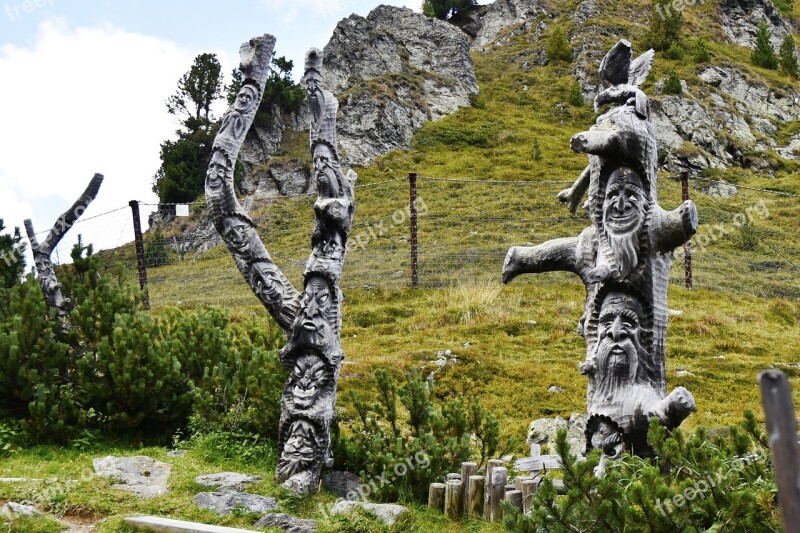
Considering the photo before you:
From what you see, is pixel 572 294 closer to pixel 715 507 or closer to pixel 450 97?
pixel 715 507

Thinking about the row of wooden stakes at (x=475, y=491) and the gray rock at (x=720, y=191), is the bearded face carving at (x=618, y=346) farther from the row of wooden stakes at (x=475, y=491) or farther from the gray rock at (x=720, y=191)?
the gray rock at (x=720, y=191)

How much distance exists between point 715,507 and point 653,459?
2.68 feet

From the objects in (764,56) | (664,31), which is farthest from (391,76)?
(764,56)

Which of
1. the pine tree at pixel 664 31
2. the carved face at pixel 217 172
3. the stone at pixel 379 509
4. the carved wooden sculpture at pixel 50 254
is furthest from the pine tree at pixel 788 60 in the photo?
the stone at pixel 379 509

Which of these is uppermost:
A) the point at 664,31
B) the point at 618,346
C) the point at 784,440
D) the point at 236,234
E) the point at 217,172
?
the point at 664,31

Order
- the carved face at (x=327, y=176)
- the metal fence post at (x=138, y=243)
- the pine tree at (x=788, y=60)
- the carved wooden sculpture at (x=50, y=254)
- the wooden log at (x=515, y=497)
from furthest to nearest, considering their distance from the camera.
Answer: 1. the pine tree at (x=788, y=60)
2. the metal fence post at (x=138, y=243)
3. the carved wooden sculpture at (x=50, y=254)
4. the carved face at (x=327, y=176)
5. the wooden log at (x=515, y=497)

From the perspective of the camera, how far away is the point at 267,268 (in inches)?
223

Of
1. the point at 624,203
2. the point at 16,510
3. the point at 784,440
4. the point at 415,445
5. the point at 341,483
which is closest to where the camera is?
the point at 784,440

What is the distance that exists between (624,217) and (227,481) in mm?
3389

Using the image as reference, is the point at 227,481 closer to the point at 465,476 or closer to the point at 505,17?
the point at 465,476

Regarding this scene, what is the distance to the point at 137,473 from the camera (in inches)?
223

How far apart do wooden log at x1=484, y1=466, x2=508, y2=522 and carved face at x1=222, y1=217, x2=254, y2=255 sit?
259 cm

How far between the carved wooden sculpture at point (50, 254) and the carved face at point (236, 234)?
278 centimetres

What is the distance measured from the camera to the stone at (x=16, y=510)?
4676 mm
